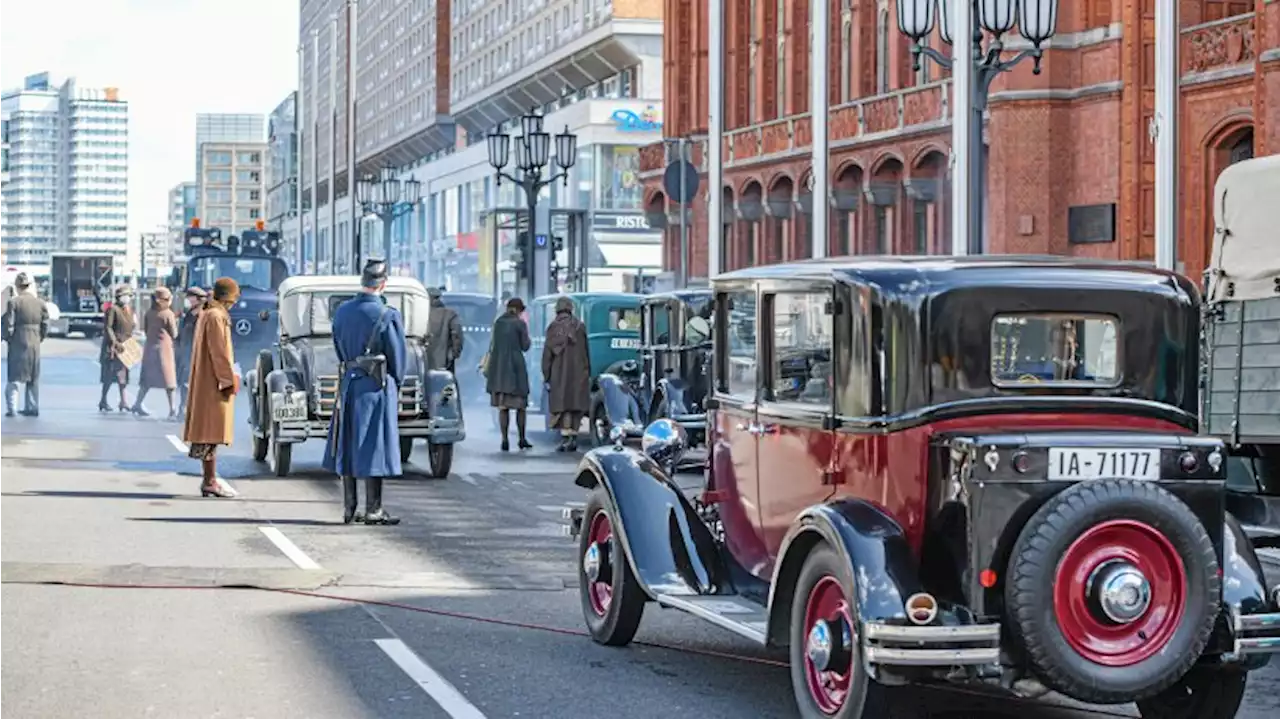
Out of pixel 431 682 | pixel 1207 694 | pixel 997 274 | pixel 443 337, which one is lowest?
pixel 431 682

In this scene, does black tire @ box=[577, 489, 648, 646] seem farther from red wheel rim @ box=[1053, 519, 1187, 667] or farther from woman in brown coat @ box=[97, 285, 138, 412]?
woman in brown coat @ box=[97, 285, 138, 412]

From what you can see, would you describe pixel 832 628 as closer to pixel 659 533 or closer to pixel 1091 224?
pixel 659 533

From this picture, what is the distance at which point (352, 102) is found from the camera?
9019 centimetres

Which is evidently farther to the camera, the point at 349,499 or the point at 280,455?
the point at 280,455

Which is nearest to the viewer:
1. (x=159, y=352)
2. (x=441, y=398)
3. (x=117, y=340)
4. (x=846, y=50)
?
(x=441, y=398)

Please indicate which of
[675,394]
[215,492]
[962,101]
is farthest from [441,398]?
[962,101]

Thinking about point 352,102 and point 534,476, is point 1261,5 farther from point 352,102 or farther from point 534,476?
point 352,102

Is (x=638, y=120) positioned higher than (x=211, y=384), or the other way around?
(x=638, y=120)

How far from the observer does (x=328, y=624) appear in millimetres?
10219

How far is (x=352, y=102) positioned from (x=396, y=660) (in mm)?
82542

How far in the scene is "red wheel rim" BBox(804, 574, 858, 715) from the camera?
24.4ft

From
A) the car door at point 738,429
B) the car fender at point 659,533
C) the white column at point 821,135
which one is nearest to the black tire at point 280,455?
the car fender at point 659,533

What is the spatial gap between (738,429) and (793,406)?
683 millimetres

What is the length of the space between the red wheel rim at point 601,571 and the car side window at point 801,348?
1.32m
